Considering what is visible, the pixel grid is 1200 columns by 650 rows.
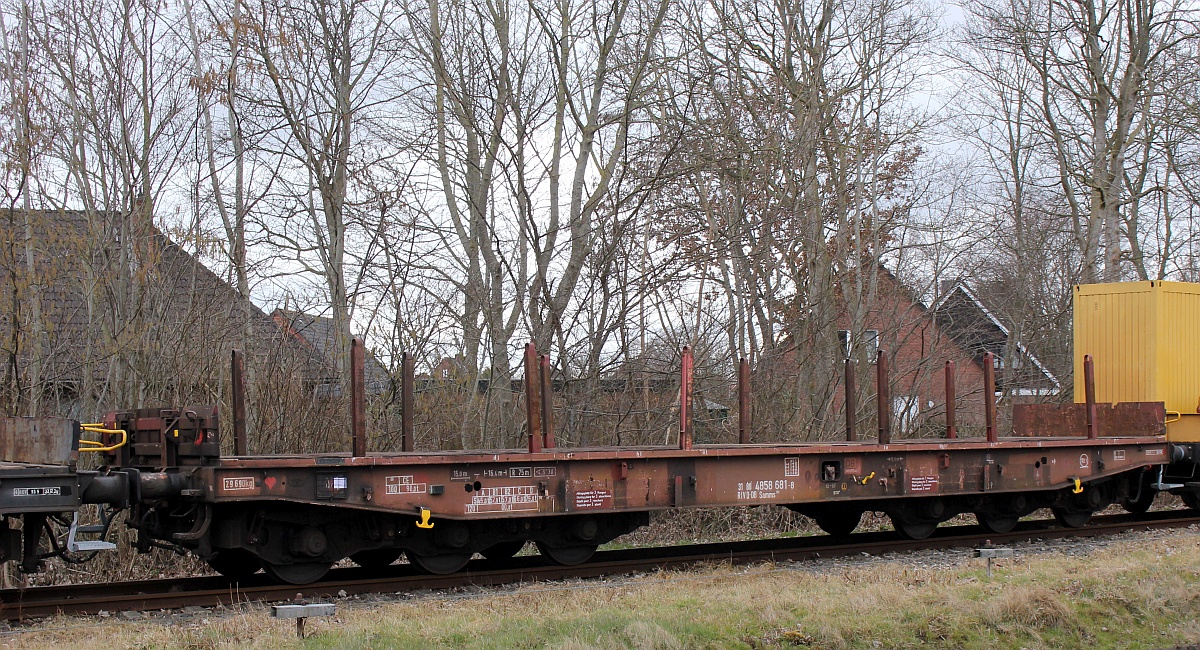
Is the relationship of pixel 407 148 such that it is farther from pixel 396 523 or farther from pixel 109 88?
pixel 396 523

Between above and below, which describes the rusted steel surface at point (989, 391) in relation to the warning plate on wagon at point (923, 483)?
above

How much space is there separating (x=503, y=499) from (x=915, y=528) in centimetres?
541

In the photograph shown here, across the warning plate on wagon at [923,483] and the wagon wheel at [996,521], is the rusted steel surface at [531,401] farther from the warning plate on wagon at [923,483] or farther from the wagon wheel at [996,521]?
the wagon wheel at [996,521]

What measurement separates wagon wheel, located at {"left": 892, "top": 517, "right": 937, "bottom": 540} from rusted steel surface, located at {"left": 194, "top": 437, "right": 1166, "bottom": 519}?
0.73m

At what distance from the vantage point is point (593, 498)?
9430mm

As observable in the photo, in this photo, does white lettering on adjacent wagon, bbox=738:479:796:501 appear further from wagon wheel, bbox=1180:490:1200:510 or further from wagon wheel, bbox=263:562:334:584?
wagon wheel, bbox=1180:490:1200:510

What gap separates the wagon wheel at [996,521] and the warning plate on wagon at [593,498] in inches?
218

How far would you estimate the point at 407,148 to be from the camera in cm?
1500

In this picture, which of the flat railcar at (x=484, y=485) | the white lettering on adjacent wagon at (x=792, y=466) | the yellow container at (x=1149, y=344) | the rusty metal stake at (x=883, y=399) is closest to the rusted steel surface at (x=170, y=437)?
the flat railcar at (x=484, y=485)

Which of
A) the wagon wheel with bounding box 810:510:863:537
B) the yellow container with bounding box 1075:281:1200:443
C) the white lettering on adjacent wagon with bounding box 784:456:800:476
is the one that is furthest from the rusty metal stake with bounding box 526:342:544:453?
the yellow container with bounding box 1075:281:1200:443

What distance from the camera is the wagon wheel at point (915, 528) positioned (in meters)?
11.8

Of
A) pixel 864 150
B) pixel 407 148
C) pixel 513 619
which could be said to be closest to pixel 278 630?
→ pixel 513 619

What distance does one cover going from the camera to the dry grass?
654 centimetres

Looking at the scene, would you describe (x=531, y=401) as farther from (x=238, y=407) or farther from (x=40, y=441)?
(x=40, y=441)
